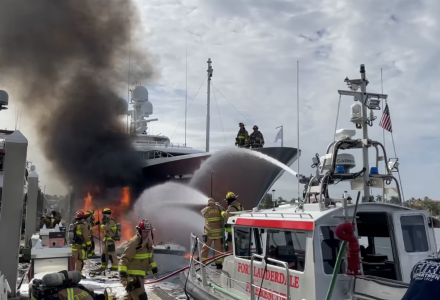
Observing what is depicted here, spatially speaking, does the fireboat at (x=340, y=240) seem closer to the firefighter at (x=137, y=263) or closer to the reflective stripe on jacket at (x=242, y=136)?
the firefighter at (x=137, y=263)

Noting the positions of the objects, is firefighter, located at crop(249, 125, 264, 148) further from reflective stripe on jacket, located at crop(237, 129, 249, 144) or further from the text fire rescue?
the text fire rescue

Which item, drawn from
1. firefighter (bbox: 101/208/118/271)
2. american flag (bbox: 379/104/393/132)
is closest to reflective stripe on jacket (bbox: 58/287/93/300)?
american flag (bbox: 379/104/393/132)

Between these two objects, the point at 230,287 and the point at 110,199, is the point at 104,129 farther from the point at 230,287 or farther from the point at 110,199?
the point at 230,287

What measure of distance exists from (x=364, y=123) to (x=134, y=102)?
26.7 m

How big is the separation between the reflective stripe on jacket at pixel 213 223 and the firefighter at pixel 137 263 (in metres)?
2.56

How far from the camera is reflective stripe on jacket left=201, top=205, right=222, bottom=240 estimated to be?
8.15m

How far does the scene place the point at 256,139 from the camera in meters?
20.1

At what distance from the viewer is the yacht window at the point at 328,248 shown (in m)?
→ 4.23

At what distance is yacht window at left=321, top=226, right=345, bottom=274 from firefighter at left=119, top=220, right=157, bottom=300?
8.38ft

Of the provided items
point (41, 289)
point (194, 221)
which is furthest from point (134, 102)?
point (41, 289)

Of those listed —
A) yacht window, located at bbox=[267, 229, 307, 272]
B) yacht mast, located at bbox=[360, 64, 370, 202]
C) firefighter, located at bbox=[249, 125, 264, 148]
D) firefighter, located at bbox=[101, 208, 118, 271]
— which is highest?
firefighter, located at bbox=[249, 125, 264, 148]

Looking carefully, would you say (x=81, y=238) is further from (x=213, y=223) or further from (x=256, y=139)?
(x=256, y=139)

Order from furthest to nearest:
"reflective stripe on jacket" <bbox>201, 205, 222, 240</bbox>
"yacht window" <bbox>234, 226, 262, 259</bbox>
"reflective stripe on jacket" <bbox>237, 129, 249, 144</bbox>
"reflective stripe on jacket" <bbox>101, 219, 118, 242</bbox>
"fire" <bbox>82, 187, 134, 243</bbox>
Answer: "fire" <bbox>82, 187, 134, 243</bbox>
"reflective stripe on jacket" <bbox>237, 129, 249, 144</bbox>
"reflective stripe on jacket" <bbox>101, 219, 118, 242</bbox>
"reflective stripe on jacket" <bbox>201, 205, 222, 240</bbox>
"yacht window" <bbox>234, 226, 262, 259</bbox>

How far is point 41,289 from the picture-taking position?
304cm
